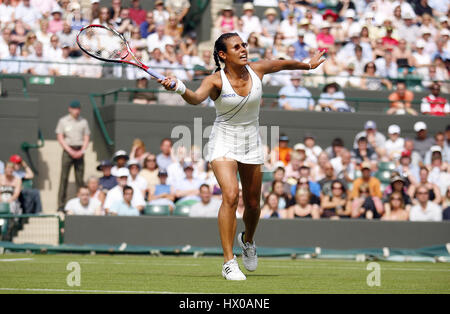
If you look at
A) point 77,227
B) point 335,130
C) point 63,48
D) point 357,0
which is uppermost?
point 357,0

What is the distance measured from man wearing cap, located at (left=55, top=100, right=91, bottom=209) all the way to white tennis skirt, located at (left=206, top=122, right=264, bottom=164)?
8.31 metres

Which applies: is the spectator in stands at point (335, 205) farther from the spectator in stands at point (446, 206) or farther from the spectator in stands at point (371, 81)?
the spectator in stands at point (371, 81)

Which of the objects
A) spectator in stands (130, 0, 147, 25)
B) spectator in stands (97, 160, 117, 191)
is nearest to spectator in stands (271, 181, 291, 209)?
spectator in stands (97, 160, 117, 191)

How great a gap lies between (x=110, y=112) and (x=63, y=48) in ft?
6.33

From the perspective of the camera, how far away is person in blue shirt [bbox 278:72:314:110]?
19.2 metres

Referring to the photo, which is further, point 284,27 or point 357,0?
point 357,0

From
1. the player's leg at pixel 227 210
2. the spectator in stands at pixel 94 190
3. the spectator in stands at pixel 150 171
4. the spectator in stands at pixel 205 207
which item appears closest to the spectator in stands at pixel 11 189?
the spectator in stands at pixel 94 190

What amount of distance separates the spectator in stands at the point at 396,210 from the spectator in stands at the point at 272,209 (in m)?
1.73

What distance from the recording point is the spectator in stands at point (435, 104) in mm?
19672
